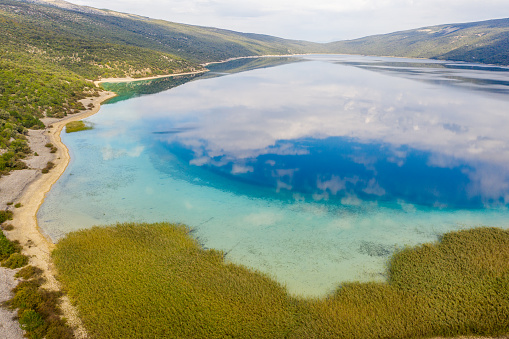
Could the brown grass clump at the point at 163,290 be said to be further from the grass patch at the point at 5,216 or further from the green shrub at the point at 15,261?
the grass patch at the point at 5,216

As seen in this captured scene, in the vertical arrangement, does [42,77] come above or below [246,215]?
above

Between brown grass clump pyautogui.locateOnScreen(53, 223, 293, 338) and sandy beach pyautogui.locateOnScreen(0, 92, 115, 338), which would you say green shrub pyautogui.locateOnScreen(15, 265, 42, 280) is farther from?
brown grass clump pyautogui.locateOnScreen(53, 223, 293, 338)

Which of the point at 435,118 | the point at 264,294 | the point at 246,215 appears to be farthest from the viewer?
the point at 435,118

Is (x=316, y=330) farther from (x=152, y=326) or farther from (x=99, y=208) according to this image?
(x=99, y=208)

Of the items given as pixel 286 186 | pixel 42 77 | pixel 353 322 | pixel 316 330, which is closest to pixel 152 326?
pixel 316 330

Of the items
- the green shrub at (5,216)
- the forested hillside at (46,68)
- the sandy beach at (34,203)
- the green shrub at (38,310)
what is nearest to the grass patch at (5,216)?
the green shrub at (5,216)

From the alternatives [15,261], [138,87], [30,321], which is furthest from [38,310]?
[138,87]
